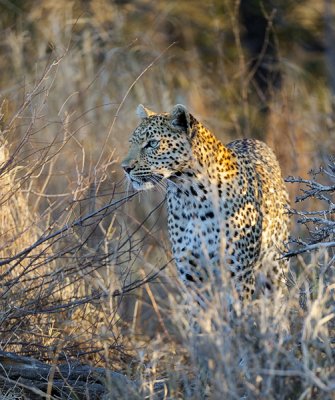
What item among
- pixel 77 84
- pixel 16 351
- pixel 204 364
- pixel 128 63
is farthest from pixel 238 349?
pixel 128 63

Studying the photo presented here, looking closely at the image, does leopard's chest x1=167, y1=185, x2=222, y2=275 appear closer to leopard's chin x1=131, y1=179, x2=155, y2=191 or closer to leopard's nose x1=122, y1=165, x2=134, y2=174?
leopard's chin x1=131, y1=179, x2=155, y2=191

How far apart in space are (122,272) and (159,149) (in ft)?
2.88

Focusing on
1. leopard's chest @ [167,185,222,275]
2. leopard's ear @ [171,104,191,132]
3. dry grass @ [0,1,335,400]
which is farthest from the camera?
leopard's chest @ [167,185,222,275]

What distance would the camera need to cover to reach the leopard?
6.25m

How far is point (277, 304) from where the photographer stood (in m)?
4.32

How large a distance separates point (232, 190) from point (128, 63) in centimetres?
685

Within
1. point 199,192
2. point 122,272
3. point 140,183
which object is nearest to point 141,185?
point 140,183

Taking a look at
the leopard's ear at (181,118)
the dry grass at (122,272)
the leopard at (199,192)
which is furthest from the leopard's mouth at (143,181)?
the leopard's ear at (181,118)

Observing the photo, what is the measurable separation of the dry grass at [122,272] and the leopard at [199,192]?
188 mm

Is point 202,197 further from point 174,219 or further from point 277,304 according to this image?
point 277,304

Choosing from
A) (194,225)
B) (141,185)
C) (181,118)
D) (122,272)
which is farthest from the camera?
(122,272)

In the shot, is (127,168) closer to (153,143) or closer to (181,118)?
(153,143)

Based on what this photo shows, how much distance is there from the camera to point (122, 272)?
259 inches

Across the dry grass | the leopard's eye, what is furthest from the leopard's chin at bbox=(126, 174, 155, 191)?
the leopard's eye
